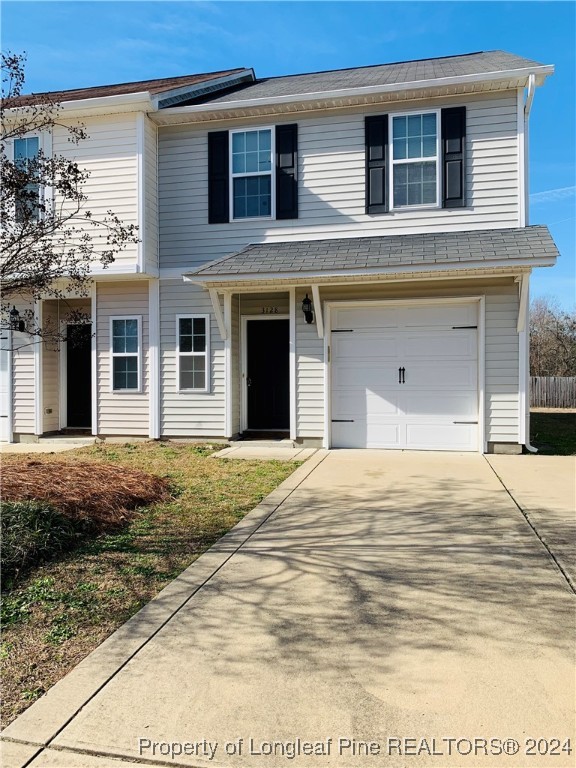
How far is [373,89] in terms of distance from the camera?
29.5 ft

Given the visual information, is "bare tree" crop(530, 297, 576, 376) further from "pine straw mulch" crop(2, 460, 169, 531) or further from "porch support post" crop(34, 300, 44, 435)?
"pine straw mulch" crop(2, 460, 169, 531)

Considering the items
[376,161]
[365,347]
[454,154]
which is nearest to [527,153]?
[454,154]

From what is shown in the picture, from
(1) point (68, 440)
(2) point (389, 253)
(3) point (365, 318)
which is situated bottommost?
(1) point (68, 440)

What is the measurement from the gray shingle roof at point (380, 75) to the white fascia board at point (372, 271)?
11.1ft

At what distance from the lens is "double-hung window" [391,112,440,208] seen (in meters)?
9.16

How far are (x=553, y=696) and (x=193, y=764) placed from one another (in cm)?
149

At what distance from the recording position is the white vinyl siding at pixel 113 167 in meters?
9.71

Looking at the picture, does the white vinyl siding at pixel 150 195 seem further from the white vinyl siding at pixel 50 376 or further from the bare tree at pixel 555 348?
the bare tree at pixel 555 348

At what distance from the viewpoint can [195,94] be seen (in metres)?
10.7

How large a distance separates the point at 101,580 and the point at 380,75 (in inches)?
410

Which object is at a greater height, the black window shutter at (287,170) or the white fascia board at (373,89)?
the white fascia board at (373,89)

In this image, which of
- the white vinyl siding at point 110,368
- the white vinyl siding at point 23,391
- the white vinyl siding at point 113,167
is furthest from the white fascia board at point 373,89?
the white vinyl siding at point 23,391

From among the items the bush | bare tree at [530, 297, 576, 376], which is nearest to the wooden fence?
bare tree at [530, 297, 576, 376]

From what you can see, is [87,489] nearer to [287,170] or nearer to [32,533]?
[32,533]
